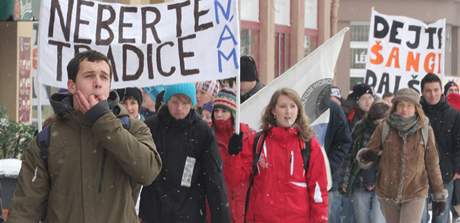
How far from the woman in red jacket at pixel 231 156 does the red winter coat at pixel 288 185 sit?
50cm

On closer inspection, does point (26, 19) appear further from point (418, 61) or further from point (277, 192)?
point (277, 192)

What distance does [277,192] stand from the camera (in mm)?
8391

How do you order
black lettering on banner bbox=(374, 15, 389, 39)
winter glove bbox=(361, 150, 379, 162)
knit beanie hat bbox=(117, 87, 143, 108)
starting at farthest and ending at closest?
black lettering on banner bbox=(374, 15, 389, 39) → winter glove bbox=(361, 150, 379, 162) → knit beanie hat bbox=(117, 87, 143, 108)

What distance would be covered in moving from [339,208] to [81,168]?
7.65 metres

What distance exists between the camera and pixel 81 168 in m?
5.89

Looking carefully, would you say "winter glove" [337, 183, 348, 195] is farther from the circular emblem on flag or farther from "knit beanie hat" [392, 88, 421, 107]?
the circular emblem on flag

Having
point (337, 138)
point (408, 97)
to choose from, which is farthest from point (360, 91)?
point (408, 97)

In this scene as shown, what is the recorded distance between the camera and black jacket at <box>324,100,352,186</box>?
12516 mm

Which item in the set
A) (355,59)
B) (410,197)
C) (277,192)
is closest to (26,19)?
(410,197)

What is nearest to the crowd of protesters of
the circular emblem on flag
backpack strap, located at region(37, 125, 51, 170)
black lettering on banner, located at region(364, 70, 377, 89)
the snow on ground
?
backpack strap, located at region(37, 125, 51, 170)

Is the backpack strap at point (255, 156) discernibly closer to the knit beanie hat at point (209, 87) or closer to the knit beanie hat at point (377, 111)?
the knit beanie hat at point (209, 87)

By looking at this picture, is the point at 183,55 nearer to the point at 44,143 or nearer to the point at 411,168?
the point at 411,168

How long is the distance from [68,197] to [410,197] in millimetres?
5952

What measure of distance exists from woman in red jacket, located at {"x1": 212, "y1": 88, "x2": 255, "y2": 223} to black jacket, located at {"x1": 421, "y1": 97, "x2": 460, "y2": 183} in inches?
139
